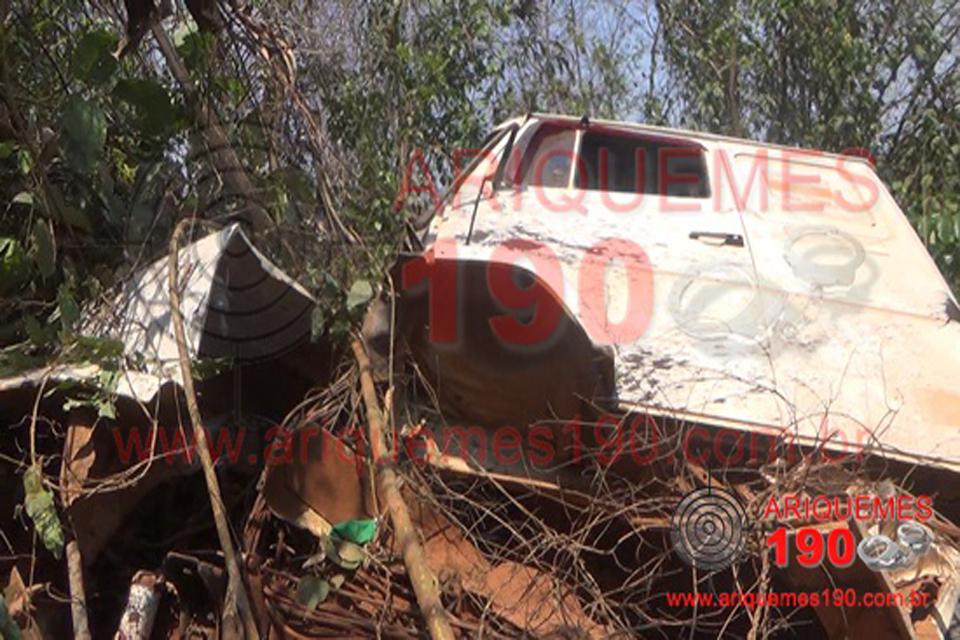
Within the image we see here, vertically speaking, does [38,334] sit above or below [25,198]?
below

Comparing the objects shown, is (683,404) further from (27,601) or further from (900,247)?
(27,601)

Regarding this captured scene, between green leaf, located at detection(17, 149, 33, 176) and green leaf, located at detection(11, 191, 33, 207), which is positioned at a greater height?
green leaf, located at detection(17, 149, 33, 176)

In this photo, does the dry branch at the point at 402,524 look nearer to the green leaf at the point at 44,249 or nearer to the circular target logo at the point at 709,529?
the circular target logo at the point at 709,529

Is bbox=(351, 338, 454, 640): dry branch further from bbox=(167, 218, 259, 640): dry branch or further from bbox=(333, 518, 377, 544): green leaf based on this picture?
bbox=(167, 218, 259, 640): dry branch

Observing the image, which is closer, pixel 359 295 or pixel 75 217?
pixel 359 295

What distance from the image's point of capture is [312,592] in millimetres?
3381

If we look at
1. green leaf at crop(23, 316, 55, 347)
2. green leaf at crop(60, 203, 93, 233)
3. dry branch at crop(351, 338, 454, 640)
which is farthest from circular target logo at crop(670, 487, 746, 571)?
green leaf at crop(60, 203, 93, 233)

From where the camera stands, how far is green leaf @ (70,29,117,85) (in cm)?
431

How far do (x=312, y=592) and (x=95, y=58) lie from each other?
2244 millimetres

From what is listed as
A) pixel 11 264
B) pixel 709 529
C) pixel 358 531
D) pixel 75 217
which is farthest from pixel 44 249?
pixel 709 529

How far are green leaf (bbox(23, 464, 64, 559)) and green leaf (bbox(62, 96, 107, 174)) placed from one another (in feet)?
4.24

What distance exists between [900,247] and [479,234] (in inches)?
63.8

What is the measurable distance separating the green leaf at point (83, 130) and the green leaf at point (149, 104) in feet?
0.60

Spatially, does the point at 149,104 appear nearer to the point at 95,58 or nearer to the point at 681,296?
the point at 95,58
